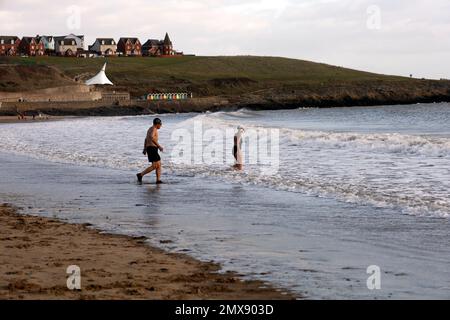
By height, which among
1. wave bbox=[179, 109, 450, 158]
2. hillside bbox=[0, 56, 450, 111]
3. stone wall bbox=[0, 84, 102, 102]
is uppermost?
hillside bbox=[0, 56, 450, 111]

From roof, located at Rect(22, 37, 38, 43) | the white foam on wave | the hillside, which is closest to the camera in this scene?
the white foam on wave

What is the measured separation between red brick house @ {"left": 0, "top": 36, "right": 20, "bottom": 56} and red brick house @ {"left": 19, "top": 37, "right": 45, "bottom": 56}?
4.63ft

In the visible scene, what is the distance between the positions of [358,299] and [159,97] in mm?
117863

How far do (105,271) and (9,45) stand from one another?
174 metres

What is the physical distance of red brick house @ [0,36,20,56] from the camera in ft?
577

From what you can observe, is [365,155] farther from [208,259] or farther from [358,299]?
[358,299]

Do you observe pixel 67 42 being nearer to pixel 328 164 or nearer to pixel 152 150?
pixel 328 164

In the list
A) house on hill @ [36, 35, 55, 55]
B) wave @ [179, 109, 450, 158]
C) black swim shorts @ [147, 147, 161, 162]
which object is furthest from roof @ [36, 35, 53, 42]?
black swim shorts @ [147, 147, 161, 162]

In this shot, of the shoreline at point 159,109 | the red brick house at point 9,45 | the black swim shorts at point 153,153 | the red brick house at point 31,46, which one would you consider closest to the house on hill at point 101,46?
the red brick house at point 31,46

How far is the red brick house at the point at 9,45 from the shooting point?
17575 cm

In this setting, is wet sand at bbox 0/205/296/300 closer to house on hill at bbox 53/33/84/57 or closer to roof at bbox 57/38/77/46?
house on hill at bbox 53/33/84/57

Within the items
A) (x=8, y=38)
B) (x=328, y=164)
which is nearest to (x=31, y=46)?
(x=8, y=38)

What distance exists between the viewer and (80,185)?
67.3ft

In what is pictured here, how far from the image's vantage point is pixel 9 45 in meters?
177
